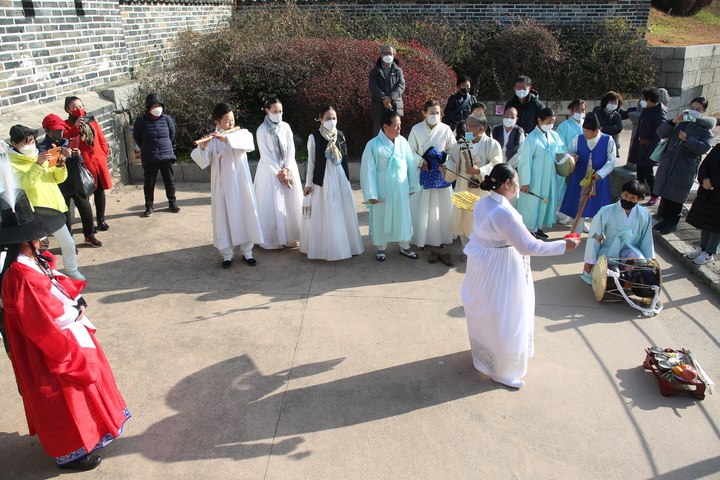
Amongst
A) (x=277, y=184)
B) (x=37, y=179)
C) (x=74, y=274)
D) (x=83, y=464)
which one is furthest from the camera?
(x=277, y=184)

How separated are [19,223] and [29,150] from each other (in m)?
2.61

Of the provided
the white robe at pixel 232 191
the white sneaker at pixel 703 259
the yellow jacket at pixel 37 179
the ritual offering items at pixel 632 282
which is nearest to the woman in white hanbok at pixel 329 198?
the white robe at pixel 232 191

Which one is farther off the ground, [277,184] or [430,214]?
[277,184]

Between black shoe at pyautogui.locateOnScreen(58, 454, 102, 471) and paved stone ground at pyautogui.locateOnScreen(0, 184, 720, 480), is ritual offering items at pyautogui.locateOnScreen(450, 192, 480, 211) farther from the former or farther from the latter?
black shoe at pyautogui.locateOnScreen(58, 454, 102, 471)

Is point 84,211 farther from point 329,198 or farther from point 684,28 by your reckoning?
point 684,28

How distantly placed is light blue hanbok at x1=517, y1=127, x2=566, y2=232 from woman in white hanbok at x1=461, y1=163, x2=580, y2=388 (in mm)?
3037

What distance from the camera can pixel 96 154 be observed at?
6.80 metres

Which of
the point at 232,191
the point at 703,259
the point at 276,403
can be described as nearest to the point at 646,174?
the point at 703,259

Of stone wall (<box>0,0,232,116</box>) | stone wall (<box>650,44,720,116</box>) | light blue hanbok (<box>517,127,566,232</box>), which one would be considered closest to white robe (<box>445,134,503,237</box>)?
light blue hanbok (<box>517,127,566,232</box>)

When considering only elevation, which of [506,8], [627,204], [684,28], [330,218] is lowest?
[330,218]

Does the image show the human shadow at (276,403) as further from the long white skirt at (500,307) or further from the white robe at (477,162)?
the white robe at (477,162)

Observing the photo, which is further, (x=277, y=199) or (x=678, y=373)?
(x=277, y=199)

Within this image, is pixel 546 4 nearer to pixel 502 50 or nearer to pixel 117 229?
pixel 502 50

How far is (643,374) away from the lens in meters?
4.30
